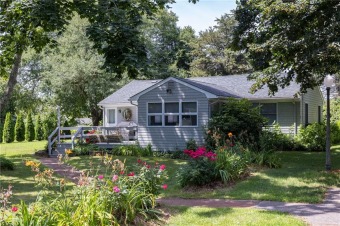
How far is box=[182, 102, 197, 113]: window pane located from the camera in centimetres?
1788

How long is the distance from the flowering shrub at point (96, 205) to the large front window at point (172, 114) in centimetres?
1142

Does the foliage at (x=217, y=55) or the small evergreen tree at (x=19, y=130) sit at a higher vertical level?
the foliage at (x=217, y=55)

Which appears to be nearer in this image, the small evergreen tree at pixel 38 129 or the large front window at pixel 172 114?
the large front window at pixel 172 114

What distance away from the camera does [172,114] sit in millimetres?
18359

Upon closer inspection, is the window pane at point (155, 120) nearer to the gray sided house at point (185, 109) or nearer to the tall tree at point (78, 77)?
the gray sided house at point (185, 109)

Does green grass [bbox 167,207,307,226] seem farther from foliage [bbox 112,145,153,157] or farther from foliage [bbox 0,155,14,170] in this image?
foliage [bbox 112,145,153,157]

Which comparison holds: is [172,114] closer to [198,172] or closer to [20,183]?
[20,183]

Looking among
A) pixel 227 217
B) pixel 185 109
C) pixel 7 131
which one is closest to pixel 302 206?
pixel 227 217

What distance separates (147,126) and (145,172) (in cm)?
1217

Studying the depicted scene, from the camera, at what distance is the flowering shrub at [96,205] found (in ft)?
15.7

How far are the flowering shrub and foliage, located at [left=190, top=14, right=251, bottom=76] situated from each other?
33232 mm

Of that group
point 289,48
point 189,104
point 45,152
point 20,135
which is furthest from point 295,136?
A: point 20,135

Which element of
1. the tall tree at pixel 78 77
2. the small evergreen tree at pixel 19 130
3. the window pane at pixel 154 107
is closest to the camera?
the window pane at pixel 154 107

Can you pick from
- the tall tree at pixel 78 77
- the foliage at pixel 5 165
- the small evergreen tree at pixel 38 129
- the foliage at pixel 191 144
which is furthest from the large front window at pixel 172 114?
the small evergreen tree at pixel 38 129
